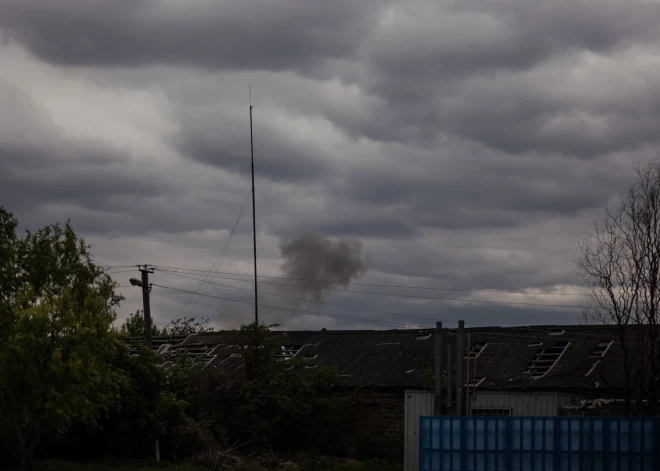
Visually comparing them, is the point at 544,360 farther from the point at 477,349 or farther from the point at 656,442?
the point at 656,442

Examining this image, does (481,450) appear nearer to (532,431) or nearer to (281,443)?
(532,431)

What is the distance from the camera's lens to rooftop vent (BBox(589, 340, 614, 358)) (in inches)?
1274

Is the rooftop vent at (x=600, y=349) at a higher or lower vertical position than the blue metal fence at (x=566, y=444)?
higher

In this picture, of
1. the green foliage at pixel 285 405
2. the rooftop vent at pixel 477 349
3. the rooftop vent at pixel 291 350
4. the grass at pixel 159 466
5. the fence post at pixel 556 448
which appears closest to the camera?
the fence post at pixel 556 448

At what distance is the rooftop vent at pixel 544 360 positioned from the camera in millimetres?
32375

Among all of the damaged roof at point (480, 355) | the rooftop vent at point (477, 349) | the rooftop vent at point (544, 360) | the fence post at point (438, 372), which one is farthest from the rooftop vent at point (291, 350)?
the fence post at point (438, 372)

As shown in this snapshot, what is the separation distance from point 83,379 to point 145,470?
4.26 metres

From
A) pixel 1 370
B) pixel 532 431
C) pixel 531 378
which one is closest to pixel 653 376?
pixel 532 431

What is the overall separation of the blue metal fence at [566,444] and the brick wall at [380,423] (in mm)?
14809

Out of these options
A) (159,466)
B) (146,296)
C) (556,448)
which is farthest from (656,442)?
(146,296)

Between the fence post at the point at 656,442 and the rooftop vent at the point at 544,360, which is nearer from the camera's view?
the fence post at the point at 656,442

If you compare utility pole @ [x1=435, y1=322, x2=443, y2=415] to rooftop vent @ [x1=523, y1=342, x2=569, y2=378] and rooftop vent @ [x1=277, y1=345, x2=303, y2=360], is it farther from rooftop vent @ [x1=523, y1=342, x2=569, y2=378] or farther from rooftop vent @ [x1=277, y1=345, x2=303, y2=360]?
rooftop vent @ [x1=277, y1=345, x2=303, y2=360]

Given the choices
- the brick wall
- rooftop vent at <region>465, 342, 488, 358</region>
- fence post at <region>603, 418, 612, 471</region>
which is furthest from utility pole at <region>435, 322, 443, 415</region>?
rooftop vent at <region>465, 342, 488, 358</region>

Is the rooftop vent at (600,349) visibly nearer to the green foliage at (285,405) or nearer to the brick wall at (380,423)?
the brick wall at (380,423)
